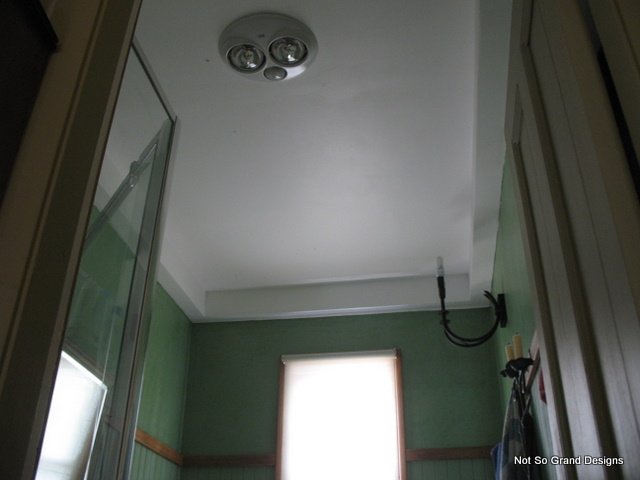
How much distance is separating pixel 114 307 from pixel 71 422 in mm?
246

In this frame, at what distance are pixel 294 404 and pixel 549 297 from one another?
2.53 m

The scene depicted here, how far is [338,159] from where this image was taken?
2.65m

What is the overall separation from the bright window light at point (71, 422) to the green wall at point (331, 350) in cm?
248

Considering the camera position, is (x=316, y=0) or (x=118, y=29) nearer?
(x=118, y=29)

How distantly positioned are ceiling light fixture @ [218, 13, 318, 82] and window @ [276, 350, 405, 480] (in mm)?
1960

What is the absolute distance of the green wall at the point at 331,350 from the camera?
3418 mm

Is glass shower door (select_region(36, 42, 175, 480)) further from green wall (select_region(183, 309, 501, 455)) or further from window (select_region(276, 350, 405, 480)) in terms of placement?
green wall (select_region(183, 309, 501, 455))

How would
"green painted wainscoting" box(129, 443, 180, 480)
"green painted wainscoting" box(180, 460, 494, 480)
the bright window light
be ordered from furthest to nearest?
1. "green painted wainscoting" box(180, 460, 494, 480)
2. "green painted wainscoting" box(129, 443, 180, 480)
3. the bright window light

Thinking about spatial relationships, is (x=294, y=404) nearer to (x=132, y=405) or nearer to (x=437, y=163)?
(x=437, y=163)

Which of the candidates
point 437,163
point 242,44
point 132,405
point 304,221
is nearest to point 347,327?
point 304,221

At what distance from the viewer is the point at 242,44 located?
206cm

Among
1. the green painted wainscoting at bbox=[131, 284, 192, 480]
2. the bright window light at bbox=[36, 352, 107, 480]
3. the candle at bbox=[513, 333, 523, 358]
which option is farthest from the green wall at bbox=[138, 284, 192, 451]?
the bright window light at bbox=[36, 352, 107, 480]

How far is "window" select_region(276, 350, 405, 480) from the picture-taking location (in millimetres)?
3340

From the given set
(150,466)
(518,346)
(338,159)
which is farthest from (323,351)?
(518,346)
